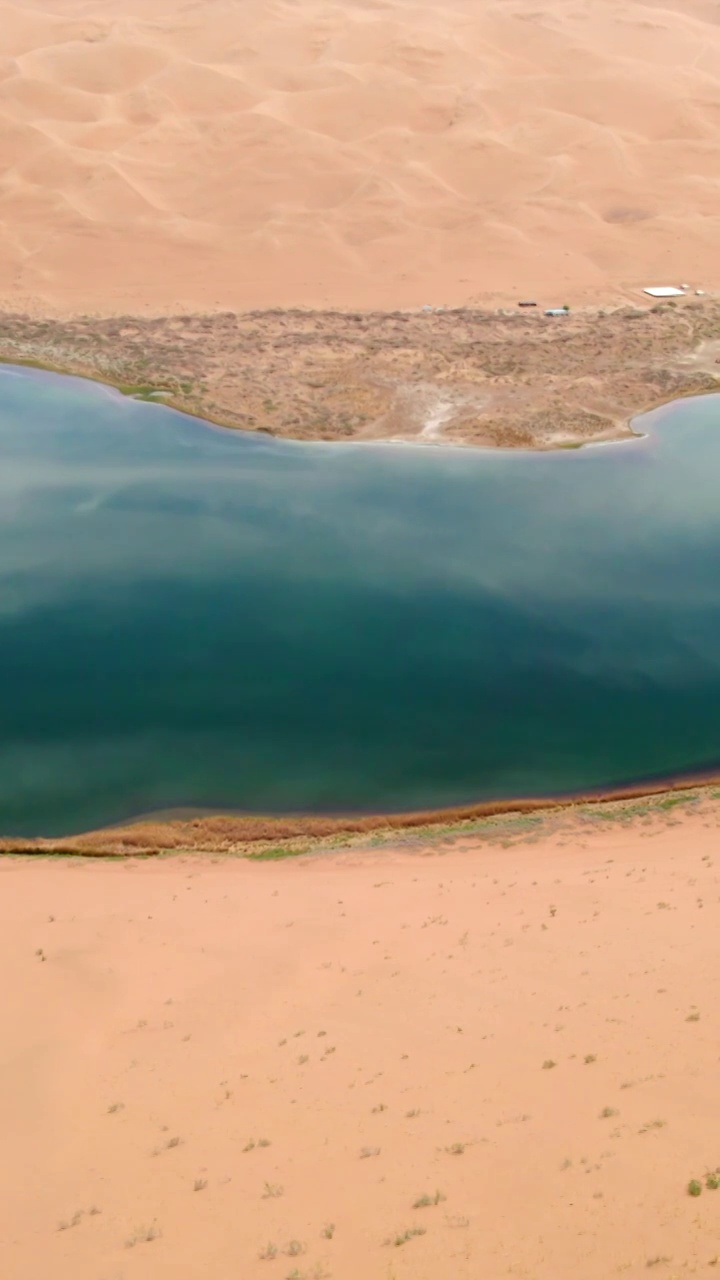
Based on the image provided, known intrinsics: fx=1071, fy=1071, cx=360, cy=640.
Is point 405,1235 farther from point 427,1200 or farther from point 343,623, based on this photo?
point 343,623

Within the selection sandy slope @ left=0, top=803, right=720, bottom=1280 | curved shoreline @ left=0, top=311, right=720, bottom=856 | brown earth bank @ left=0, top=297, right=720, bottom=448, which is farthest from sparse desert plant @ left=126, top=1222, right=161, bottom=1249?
brown earth bank @ left=0, top=297, right=720, bottom=448

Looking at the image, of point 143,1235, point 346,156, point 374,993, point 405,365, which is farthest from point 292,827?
point 346,156

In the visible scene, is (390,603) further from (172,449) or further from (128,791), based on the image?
(172,449)

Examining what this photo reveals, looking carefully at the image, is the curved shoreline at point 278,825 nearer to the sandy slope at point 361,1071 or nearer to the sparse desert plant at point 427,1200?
the sandy slope at point 361,1071

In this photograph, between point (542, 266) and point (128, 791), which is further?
point (542, 266)

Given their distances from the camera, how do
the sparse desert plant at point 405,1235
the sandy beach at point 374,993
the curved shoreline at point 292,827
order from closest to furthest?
the sparse desert plant at point 405,1235
the sandy beach at point 374,993
the curved shoreline at point 292,827

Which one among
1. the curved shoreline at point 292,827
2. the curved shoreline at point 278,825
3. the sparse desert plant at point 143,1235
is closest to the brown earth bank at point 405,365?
the curved shoreline at point 278,825

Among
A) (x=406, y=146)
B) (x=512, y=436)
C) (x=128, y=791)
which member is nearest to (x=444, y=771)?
(x=128, y=791)
